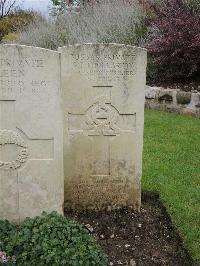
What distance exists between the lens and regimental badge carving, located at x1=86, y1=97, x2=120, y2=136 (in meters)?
4.68

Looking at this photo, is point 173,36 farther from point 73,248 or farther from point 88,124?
point 73,248

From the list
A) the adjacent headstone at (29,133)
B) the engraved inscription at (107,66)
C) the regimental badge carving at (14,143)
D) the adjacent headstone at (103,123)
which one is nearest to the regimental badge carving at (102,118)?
the adjacent headstone at (103,123)

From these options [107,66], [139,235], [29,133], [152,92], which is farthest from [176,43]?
[29,133]

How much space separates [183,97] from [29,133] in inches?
227

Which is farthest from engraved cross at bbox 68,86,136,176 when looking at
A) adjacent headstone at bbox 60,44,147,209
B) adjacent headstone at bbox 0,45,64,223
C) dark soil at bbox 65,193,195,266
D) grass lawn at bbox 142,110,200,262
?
grass lawn at bbox 142,110,200,262

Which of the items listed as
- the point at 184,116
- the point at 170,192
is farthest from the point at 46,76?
the point at 184,116

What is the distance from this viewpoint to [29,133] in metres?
3.91

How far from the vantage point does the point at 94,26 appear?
12.4 m

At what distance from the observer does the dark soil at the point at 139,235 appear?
3973mm

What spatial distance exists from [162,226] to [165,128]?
366cm

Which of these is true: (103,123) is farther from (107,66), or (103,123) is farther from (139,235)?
(139,235)

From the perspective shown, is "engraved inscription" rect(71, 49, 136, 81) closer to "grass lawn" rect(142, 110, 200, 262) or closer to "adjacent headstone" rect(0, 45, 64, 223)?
"adjacent headstone" rect(0, 45, 64, 223)

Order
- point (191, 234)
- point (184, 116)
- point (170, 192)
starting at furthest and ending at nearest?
point (184, 116) < point (170, 192) < point (191, 234)

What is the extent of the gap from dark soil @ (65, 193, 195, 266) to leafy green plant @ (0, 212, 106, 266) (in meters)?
0.53
